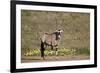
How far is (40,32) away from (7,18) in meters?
0.34

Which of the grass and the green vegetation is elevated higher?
the green vegetation

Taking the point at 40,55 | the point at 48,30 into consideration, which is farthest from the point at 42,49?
the point at 48,30

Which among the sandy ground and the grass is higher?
the grass

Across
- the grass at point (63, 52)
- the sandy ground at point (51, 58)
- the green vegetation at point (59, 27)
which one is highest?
the green vegetation at point (59, 27)

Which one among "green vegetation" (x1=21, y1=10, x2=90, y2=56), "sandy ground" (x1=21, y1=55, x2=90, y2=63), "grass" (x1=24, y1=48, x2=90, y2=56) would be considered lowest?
"sandy ground" (x1=21, y1=55, x2=90, y2=63)

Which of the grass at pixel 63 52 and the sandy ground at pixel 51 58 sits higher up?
the grass at pixel 63 52

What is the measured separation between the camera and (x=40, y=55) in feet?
6.32

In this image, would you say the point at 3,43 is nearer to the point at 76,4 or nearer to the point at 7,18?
the point at 7,18

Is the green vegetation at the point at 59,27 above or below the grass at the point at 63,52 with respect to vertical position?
above

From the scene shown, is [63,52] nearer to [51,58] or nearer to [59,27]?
[51,58]

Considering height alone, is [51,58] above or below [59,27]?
below

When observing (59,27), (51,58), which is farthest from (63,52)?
(59,27)

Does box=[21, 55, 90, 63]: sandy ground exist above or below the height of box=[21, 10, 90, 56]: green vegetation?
below

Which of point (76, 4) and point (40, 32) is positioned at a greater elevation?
point (76, 4)
